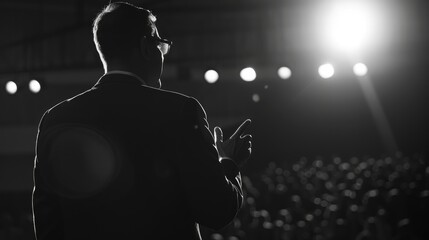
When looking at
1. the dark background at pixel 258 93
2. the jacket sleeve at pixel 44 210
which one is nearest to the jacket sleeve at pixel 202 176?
the jacket sleeve at pixel 44 210

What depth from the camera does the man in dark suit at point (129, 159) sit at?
1242 millimetres

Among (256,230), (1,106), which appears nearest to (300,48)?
(1,106)

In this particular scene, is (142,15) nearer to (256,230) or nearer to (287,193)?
(256,230)

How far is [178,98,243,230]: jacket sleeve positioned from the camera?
1.22 meters

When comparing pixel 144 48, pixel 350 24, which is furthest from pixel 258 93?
pixel 144 48

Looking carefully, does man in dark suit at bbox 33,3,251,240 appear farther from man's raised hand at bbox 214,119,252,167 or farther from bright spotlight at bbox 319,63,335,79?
bright spotlight at bbox 319,63,335,79

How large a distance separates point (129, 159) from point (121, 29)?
284 millimetres

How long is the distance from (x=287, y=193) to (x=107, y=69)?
625 centimetres

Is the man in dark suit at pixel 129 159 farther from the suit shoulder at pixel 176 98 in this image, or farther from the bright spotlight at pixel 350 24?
the bright spotlight at pixel 350 24

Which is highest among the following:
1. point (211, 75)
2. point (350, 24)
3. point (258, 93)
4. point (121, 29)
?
point (121, 29)

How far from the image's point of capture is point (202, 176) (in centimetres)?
122

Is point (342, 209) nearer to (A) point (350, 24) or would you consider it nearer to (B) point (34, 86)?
(A) point (350, 24)

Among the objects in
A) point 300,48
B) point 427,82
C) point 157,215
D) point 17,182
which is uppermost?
point 157,215

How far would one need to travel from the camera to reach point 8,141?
12609 mm
